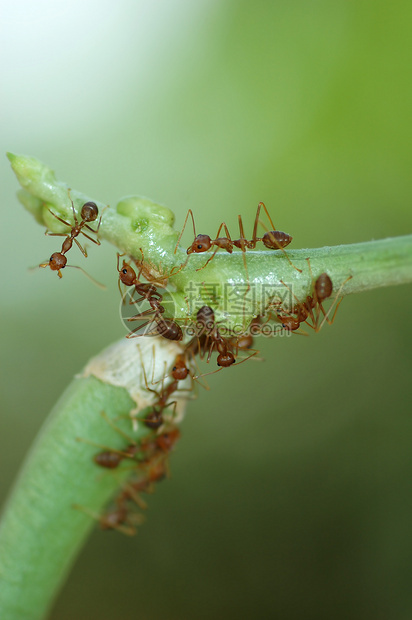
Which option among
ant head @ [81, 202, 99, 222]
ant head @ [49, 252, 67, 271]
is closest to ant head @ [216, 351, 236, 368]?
ant head @ [81, 202, 99, 222]

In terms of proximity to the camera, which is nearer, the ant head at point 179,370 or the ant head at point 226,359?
the ant head at point 179,370

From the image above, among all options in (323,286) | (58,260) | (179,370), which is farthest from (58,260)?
(323,286)

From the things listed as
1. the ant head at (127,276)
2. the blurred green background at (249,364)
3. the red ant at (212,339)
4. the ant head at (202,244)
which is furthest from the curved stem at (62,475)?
the blurred green background at (249,364)

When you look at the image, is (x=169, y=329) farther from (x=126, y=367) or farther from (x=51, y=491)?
(x=51, y=491)

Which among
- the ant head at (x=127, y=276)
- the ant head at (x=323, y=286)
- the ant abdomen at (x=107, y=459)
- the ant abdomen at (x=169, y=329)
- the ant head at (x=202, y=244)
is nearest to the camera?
the ant head at (x=323, y=286)

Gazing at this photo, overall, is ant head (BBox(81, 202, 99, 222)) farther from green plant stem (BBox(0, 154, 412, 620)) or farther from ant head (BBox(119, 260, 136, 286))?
ant head (BBox(119, 260, 136, 286))

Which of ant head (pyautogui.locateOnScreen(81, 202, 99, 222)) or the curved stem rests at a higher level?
ant head (pyautogui.locateOnScreen(81, 202, 99, 222))

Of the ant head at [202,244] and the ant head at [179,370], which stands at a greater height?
the ant head at [202,244]

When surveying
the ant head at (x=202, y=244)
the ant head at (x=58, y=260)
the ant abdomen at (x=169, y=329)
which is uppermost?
the ant head at (x=202, y=244)

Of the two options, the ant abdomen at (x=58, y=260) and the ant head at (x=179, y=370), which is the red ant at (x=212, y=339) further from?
the ant abdomen at (x=58, y=260)
